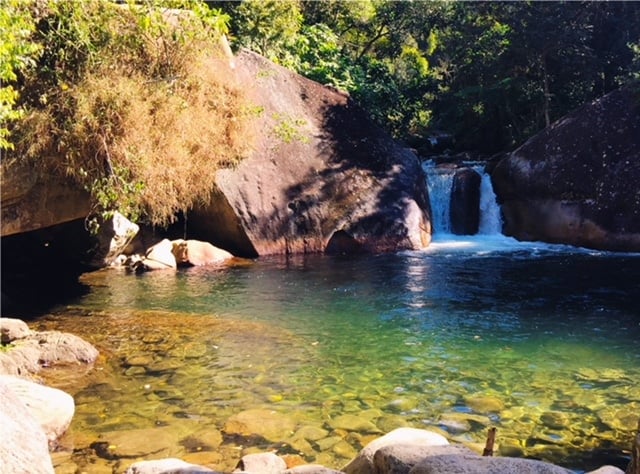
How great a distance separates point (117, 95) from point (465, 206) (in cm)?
1344

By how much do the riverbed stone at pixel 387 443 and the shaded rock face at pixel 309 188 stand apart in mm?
11794

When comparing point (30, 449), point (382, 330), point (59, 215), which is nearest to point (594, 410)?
point (382, 330)

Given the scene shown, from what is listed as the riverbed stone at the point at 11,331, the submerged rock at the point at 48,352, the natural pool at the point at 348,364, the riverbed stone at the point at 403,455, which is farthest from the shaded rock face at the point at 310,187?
the riverbed stone at the point at 403,455

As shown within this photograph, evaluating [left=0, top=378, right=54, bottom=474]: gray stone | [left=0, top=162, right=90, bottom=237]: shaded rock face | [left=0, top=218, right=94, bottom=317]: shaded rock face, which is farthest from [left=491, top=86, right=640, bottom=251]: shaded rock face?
[left=0, top=378, right=54, bottom=474]: gray stone

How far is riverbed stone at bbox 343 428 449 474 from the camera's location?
486 centimetres

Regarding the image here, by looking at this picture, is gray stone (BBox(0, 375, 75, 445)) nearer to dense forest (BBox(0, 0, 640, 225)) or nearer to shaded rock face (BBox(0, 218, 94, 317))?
dense forest (BBox(0, 0, 640, 225))

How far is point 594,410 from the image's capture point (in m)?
6.67

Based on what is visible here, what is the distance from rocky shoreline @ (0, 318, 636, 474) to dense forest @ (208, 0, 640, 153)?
14.9 meters

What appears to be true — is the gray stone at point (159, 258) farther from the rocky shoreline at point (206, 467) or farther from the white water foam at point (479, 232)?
the rocky shoreline at point (206, 467)

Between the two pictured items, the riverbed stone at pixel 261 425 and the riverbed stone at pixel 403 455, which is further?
the riverbed stone at pixel 261 425

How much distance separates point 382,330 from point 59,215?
539 centimetres

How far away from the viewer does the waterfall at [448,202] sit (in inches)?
779

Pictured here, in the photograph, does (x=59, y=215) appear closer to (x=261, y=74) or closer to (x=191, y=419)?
(x=191, y=419)

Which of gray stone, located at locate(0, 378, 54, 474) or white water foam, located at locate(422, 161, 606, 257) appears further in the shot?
white water foam, located at locate(422, 161, 606, 257)
